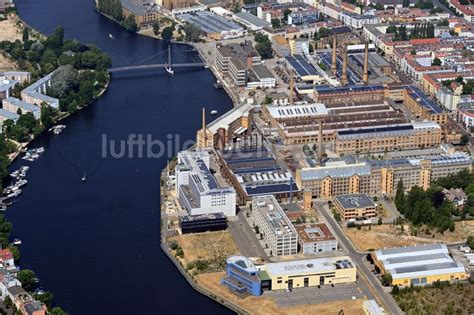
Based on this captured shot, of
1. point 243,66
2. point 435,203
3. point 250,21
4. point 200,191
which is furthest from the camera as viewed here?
point 250,21

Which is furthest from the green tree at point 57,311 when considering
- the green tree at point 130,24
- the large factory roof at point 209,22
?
the green tree at point 130,24

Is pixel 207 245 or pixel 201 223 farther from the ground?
pixel 201 223

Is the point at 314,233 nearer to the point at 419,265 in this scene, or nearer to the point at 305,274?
the point at 305,274

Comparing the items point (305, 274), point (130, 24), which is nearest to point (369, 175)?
point (305, 274)

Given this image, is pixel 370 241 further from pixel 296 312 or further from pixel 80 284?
pixel 80 284

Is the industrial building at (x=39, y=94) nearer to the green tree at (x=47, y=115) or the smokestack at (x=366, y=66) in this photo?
the green tree at (x=47, y=115)

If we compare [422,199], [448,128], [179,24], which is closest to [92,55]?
[179,24]

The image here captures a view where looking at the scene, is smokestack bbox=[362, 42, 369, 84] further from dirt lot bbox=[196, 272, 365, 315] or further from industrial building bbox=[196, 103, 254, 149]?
dirt lot bbox=[196, 272, 365, 315]
